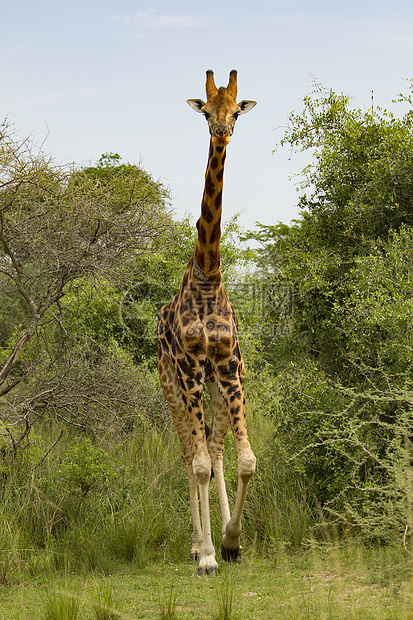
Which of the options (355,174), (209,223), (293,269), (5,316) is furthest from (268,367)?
(5,316)

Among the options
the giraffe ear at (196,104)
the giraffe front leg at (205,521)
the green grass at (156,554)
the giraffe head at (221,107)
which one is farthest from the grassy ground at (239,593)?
the giraffe ear at (196,104)

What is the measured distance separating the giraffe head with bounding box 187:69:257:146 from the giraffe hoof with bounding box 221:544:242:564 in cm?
355

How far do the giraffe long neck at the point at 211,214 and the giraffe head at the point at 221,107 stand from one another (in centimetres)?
13

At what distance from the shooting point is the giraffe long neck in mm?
5332

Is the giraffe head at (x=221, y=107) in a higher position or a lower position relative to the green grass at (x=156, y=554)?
higher

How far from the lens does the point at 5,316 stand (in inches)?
651

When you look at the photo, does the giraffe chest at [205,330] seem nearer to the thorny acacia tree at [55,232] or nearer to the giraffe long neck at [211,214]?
the giraffe long neck at [211,214]

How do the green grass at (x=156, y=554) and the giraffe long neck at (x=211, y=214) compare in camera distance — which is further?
the giraffe long neck at (x=211, y=214)

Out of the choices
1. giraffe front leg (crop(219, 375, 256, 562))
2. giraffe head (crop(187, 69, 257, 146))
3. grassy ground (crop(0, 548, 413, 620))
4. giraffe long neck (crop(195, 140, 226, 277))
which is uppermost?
giraffe head (crop(187, 69, 257, 146))

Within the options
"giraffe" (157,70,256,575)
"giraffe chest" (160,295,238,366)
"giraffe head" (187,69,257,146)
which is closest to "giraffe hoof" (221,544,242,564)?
"giraffe" (157,70,256,575)

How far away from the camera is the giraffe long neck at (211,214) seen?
5.33 metres

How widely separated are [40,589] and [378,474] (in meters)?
3.53

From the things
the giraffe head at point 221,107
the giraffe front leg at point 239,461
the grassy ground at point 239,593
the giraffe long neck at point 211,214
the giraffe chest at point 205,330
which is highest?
the giraffe head at point 221,107

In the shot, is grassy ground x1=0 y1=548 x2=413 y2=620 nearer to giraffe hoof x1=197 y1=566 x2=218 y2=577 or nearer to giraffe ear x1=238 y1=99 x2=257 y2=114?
giraffe hoof x1=197 y1=566 x2=218 y2=577
